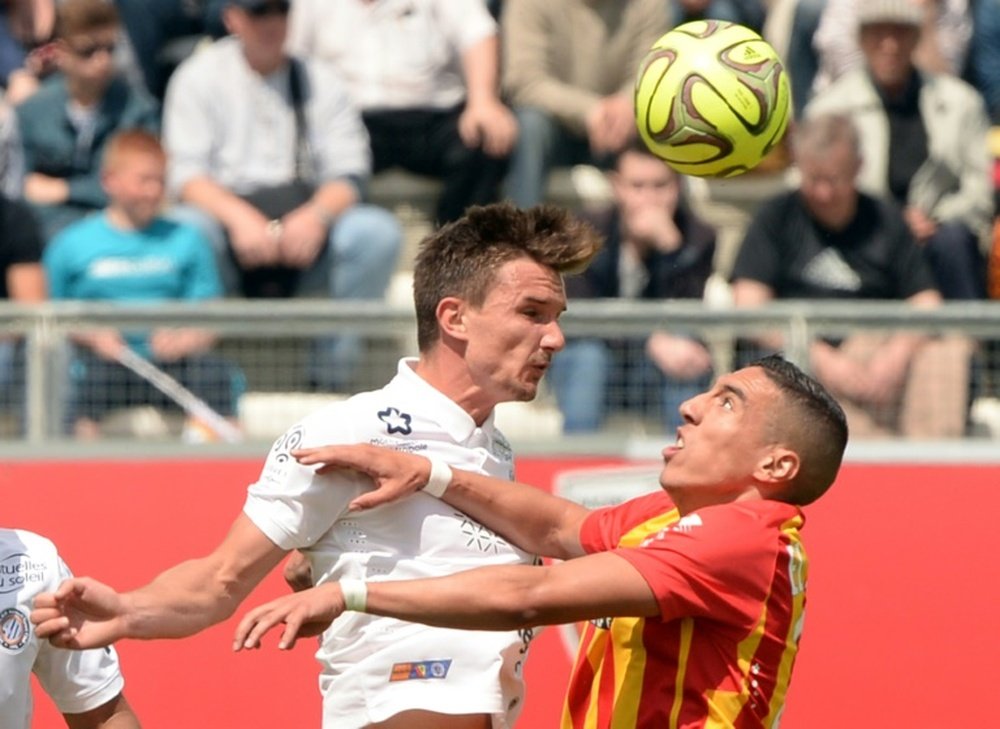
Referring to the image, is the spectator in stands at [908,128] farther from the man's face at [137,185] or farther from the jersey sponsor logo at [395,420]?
the jersey sponsor logo at [395,420]

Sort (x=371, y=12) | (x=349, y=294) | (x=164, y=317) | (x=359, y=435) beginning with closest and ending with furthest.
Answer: (x=359, y=435), (x=164, y=317), (x=349, y=294), (x=371, y=12)

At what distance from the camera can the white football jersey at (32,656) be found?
14.4ft

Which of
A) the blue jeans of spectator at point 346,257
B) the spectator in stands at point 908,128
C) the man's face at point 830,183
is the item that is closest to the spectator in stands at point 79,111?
the blue jeans of spectator at point 346,257

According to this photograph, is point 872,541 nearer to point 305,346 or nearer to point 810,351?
point 810,351

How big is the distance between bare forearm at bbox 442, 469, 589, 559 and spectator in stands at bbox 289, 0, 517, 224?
191 inches

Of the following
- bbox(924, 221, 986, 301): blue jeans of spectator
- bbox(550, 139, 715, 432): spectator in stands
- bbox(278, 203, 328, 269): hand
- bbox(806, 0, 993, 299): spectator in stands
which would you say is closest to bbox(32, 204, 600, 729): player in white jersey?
bbox(550, 139, 715, 432): spectator in stands

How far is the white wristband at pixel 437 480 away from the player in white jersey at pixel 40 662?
0.89 metres

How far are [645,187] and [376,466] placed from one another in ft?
15.7

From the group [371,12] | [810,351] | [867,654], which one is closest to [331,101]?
[371,12]

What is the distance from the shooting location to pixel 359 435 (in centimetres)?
480

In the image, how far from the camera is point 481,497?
16.0 ft

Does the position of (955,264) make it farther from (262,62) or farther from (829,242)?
(262,62)

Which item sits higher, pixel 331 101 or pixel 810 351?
pixel 331 101

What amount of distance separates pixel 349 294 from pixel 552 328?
4195 millimetres
